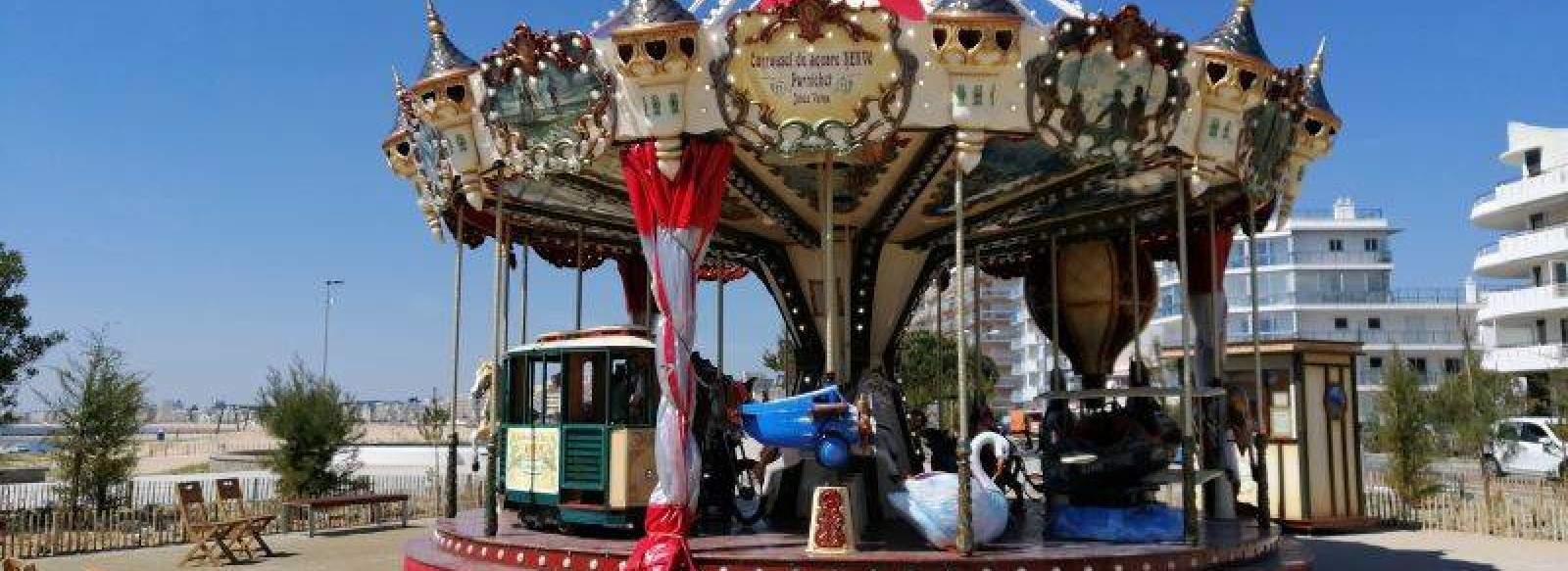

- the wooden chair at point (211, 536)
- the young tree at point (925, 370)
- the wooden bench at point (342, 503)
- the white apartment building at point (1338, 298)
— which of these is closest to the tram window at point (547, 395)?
the wooden chair at point (211, 536)

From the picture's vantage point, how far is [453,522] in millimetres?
12945

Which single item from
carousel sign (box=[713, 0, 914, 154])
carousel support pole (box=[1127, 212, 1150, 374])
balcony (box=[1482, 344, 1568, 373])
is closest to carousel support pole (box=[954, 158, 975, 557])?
carousel sign (box=[713, 0, 914, 154])

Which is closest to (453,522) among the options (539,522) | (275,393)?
(539,522)

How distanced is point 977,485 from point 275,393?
54.4 ft

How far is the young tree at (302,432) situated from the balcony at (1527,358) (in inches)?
1585

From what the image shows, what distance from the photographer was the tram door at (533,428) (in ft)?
38.5

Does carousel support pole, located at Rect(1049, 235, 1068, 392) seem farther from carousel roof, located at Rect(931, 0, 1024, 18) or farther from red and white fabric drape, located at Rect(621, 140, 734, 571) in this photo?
red and white fabric drape, located at Rect(621, 140, 734, 571)

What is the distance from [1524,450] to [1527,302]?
16.3 m

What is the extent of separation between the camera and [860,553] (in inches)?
388

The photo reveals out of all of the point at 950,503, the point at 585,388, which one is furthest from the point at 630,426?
the point at 950,503

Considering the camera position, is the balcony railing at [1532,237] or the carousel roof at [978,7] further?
the balcony railing at [1532,237]

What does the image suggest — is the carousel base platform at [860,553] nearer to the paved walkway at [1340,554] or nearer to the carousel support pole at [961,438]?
the carousel support pole at [961,438]

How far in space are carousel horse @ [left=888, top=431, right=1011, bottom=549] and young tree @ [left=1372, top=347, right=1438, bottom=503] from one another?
42.1ft

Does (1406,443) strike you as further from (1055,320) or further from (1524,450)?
(1524,450)
